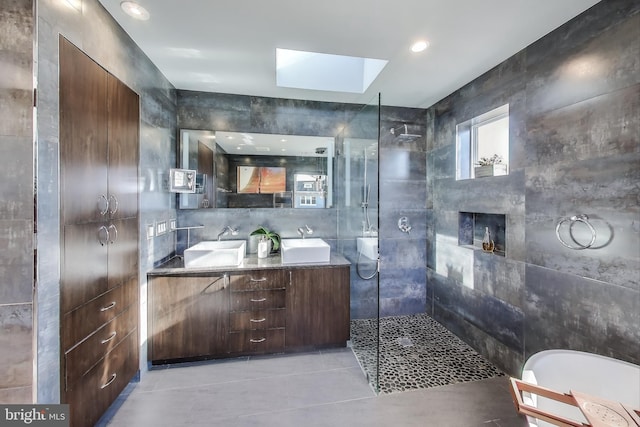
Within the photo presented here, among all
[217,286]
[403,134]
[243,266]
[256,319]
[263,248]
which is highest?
[403,134]

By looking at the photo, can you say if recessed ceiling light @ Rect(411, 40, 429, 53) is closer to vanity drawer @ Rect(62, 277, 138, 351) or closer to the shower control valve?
the shower control valve

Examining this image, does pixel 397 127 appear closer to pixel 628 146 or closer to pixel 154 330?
pixel 628 146

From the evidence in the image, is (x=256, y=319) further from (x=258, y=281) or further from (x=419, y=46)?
(x=419, y=46)

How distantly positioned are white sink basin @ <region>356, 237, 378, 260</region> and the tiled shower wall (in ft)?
3.38

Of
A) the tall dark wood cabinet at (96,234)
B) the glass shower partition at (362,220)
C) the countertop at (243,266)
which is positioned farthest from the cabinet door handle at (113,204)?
the glass shower partition at (362,220)

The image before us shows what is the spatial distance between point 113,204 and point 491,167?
9.63ft

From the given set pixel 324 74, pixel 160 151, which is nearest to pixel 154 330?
pixel 160 151

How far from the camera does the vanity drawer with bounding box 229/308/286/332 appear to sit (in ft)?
7.66

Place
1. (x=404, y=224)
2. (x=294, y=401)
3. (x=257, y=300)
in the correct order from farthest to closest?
(x=404, y=224) < (x=257, y=300) < (x=294, y=401)

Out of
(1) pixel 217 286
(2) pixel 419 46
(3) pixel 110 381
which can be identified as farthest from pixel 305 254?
(2) pixel 419 46

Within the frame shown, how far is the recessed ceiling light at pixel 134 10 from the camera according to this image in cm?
157

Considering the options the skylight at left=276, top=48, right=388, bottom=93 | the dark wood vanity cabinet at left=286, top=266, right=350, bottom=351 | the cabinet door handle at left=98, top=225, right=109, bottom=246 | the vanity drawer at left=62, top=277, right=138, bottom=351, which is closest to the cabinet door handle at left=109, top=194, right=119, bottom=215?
the cabinet door handle at left=98, top=225, right=109, bottom=246

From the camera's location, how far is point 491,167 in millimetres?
2320

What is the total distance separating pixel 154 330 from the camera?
2227mm
